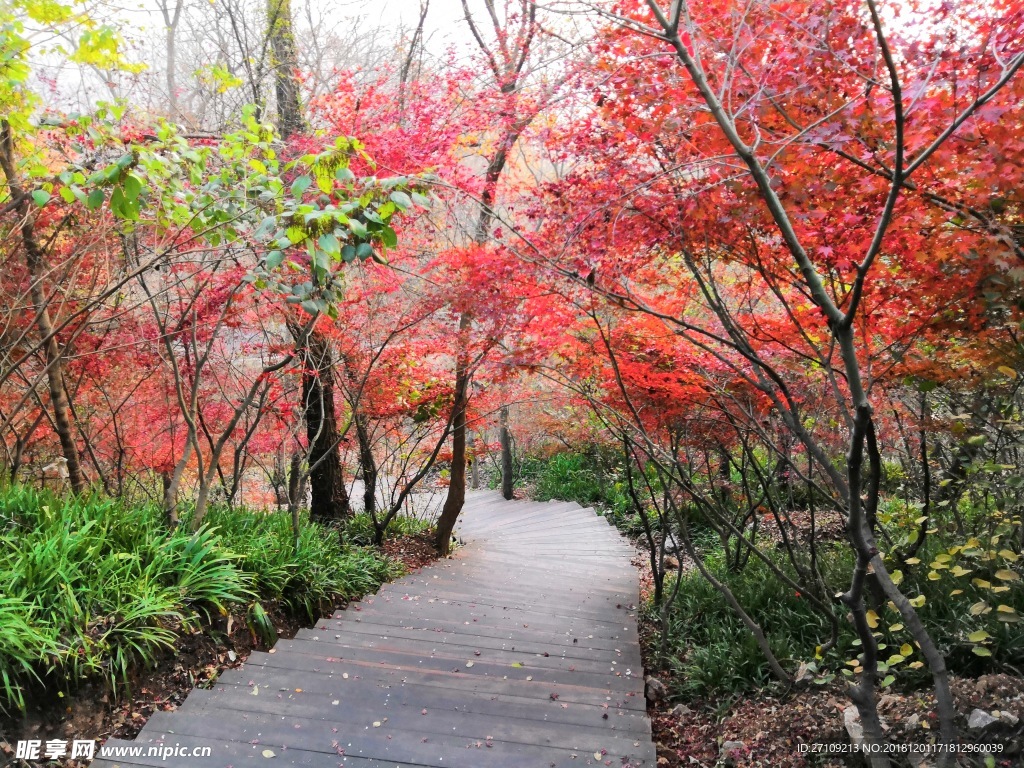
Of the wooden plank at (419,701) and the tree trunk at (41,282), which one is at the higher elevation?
the tree trunk at (41,282)

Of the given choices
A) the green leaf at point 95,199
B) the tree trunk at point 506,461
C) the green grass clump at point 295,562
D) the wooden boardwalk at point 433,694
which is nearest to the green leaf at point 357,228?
the green leaf at point 95,199

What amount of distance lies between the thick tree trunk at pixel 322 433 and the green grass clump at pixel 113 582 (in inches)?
74.5

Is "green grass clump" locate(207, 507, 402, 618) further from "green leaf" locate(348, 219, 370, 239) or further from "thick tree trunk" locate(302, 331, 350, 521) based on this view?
"green leaf" locate(348, 219, 370, 239)

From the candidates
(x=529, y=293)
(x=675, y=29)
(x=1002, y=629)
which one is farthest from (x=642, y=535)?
(x=675, y=29)

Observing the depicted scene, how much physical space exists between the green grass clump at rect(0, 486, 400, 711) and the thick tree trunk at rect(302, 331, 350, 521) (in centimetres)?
189

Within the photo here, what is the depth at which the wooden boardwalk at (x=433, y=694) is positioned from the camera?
264 centimetres

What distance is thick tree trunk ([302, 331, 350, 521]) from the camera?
21.0ft

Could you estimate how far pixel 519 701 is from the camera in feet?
10.4

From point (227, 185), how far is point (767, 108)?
2.77 meters

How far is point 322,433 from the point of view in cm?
717

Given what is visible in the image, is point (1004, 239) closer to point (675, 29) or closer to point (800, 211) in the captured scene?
point (800, 211)

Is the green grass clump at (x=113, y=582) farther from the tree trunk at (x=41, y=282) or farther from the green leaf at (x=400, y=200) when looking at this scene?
the green leaf at (x=400, y=200)

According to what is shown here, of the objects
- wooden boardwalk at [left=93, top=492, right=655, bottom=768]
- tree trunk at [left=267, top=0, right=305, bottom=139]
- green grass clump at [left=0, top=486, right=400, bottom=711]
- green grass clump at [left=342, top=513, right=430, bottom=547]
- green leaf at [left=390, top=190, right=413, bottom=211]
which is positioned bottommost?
wooden boardwalk at [left=93, top=492, right=655, bottom=768]

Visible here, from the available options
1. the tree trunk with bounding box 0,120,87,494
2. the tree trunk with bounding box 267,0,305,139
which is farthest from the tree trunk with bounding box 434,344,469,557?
the tree trunk with bounding box 0,120,87,494
